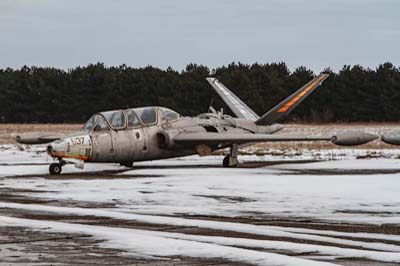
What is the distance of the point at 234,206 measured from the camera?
1554 cm

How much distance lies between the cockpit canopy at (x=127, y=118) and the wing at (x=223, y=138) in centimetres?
79

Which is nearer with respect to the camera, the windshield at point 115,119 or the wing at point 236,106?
the windshield at point 115,119

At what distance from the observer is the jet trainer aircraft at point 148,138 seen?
954 inches

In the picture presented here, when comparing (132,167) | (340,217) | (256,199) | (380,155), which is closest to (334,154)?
(380,155)

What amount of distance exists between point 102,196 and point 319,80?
15203 millimetres

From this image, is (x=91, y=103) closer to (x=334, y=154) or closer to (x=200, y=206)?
(x=334, y=154)

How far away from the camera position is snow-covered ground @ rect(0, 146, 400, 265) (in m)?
10.5

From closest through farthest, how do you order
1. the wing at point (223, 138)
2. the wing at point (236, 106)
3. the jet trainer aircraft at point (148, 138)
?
the jet trainer aircraft at point (148, 138), the wing at point (223, 138), the wing at point (236, 106)

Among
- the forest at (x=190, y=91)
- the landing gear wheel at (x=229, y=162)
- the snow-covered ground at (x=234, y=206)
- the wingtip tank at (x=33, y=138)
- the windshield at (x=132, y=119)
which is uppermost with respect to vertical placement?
the forest at (x=190, y=91)

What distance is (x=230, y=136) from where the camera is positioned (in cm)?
2650

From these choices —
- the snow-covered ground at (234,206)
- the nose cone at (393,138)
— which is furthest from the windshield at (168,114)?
the nose cone at (393,138)

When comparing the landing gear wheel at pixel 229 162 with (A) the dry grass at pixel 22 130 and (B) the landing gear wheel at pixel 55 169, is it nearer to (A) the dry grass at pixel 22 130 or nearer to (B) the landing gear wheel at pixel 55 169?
(B) the landing gear wheel at pixel 55 169

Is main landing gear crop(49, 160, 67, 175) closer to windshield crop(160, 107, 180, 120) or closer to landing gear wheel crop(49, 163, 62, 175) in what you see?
landing gear wheel crop(49, 163, 62, 175)

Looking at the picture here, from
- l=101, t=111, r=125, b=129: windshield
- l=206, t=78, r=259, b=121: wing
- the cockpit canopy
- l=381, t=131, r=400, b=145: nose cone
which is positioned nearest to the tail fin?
l=206, t=78, r=259, b=121: wing
